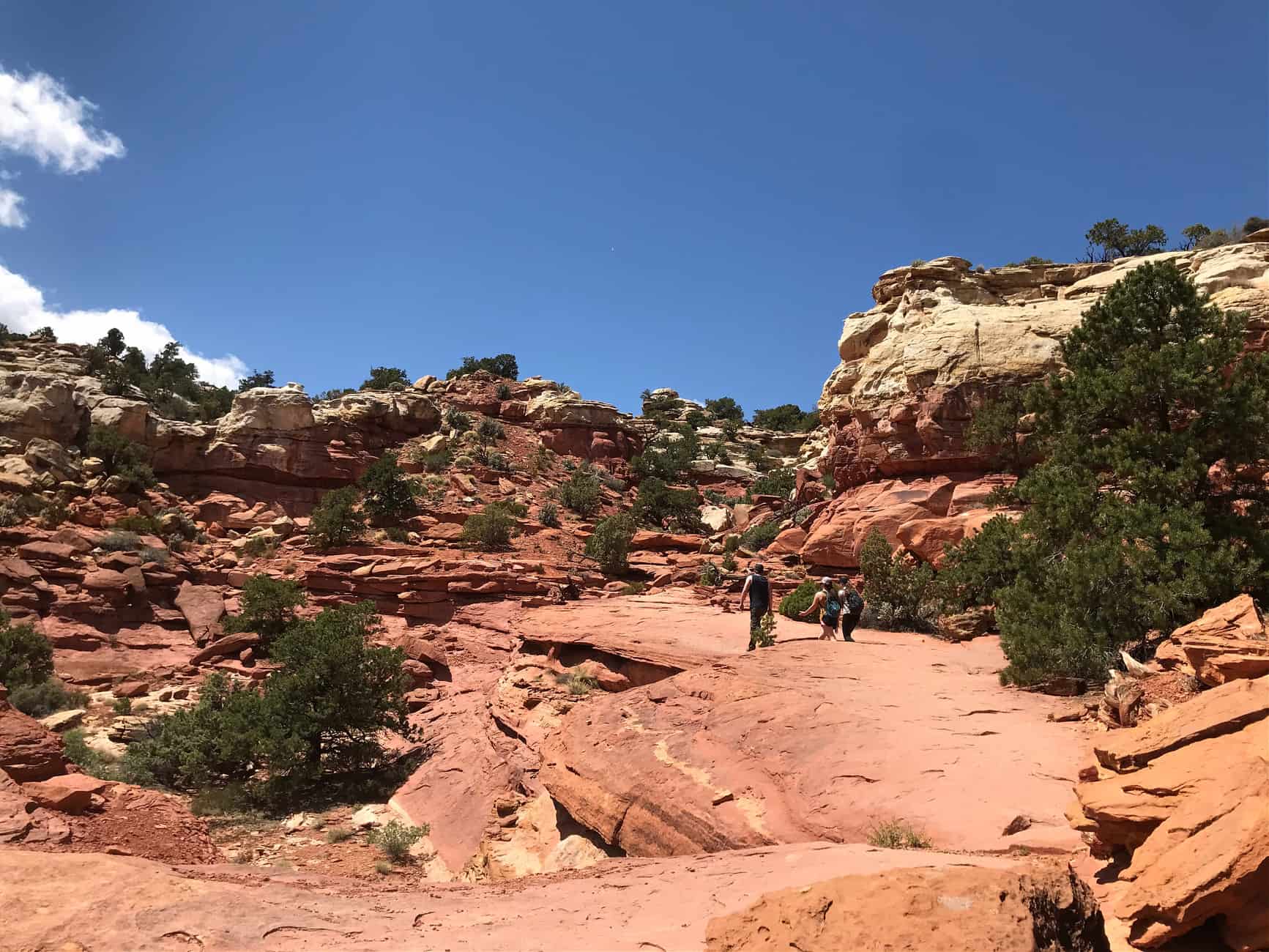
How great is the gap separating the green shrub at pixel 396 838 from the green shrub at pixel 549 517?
1981 centimetres

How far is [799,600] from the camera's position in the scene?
1828 cm

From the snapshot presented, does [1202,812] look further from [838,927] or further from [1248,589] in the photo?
[1248,589]

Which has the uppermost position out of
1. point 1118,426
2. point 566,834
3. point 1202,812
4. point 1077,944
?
point 1118,426

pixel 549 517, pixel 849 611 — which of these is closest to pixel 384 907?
pixel 849 611

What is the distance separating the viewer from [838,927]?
359cm

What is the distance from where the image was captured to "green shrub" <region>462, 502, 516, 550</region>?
28.2 metres

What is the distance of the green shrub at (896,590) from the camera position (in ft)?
56.6

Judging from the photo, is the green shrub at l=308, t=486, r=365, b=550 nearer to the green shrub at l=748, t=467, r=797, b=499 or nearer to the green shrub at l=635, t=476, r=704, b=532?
the green shrub at l=635, t=476, r=704, b=532

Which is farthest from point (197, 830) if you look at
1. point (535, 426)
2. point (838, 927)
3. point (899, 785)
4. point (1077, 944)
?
point (535, 426)

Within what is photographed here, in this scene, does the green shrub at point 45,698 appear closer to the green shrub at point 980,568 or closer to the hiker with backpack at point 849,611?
the hiker with backpack at point 849,611

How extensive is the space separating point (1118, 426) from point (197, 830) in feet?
51.9

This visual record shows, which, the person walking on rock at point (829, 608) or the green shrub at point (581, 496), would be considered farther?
the green shrub at point (581, 496)

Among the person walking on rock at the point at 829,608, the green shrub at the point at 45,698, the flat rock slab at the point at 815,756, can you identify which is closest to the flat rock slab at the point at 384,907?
the flat rock slab at the point at 815,756

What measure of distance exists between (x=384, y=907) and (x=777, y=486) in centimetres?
3216
